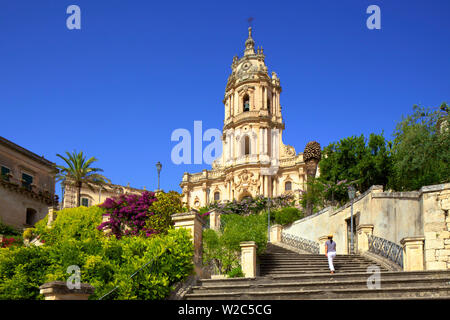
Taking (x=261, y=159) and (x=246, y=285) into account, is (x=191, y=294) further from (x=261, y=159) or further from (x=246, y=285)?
(x=261, y=159)

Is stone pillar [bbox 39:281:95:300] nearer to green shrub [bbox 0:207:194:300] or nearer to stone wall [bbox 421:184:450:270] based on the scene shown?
green shrub [bbox 0:207:194:300]

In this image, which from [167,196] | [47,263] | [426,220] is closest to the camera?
[47,263]

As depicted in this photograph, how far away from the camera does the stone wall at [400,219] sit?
50.7 feet

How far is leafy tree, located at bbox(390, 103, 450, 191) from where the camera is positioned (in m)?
22.9

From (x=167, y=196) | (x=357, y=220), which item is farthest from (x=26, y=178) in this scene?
(x=357, y=220)

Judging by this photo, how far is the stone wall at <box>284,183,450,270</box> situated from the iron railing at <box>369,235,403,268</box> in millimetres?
940

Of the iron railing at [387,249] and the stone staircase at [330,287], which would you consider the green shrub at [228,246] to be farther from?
the stone staircase at [330,287]

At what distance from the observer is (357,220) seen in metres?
22.9

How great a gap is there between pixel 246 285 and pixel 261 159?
40.9 metres

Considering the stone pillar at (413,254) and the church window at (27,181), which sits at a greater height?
the church window at (27,181)

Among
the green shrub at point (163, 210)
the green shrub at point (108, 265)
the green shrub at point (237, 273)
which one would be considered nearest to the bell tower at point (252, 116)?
the green shrub at point (163, 210)

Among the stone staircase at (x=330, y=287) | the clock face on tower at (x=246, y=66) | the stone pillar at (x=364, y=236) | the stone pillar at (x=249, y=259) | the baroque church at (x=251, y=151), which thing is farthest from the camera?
the clock face on tower at (x=246, y=66)

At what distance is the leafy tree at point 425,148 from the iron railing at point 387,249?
7182 millimetres

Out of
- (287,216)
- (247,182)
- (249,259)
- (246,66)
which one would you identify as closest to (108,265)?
(249,259)
